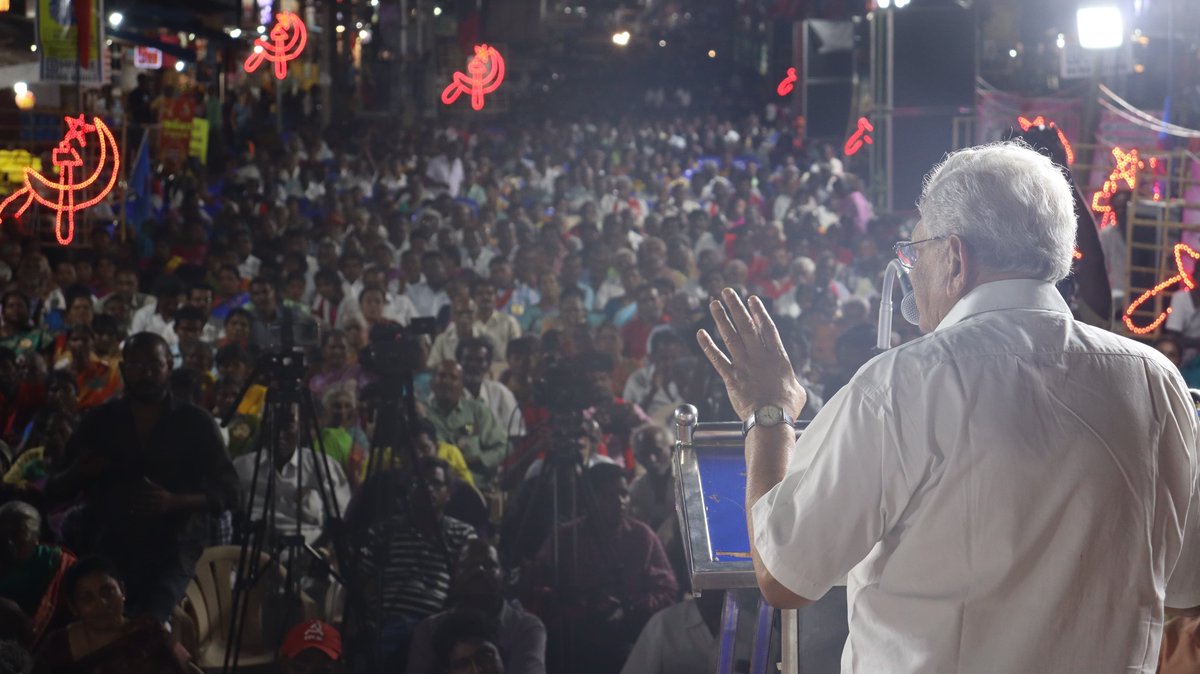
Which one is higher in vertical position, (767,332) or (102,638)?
(767,332)

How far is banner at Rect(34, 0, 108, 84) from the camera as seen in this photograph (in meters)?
9.73

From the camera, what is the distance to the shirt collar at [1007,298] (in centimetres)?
206

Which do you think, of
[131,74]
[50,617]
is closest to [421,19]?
[131,74]

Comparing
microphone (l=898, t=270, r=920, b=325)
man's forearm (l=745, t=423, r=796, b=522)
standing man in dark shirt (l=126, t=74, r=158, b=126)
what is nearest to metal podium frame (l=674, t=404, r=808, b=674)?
man's forearm (l=745, t=423, r=796, b=522)

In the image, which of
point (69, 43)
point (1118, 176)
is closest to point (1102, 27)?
point (1118, 176)

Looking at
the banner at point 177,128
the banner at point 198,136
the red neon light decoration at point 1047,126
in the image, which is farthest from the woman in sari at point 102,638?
the banner at point 198,136

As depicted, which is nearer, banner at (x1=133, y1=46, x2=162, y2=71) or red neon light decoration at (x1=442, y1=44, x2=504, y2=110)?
red neon light decoration at (x1=442, y1=44, x2=504, y2=110)

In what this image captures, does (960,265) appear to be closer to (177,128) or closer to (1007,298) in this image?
(1007,298)

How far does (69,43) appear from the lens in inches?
389

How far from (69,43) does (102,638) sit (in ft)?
19.6

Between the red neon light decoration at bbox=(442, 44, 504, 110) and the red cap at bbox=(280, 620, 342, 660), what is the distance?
43.2 ft

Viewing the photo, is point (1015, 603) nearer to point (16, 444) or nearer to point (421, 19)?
point (16, 444)

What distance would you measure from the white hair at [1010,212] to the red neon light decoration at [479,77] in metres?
16.3

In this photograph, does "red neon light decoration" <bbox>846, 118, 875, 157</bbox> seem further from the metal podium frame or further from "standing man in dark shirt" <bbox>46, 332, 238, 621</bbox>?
the metal podium frame
